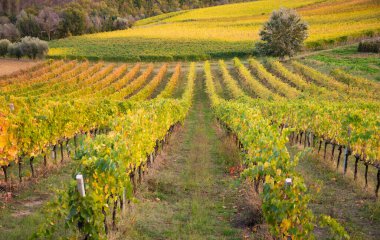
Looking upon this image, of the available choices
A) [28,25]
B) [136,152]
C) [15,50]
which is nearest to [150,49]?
[15,50]

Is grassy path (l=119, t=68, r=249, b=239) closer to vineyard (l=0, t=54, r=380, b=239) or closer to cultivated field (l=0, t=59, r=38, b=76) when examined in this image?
vineyard (l=0, t=54, r=380, b=239)

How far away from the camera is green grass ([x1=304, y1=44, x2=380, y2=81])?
139ft

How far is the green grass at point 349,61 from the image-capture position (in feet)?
139

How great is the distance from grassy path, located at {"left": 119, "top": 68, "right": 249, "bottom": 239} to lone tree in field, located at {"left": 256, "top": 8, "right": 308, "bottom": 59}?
39.5 m

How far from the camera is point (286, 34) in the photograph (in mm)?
54594

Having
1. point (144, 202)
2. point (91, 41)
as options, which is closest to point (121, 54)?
point (91, 41)

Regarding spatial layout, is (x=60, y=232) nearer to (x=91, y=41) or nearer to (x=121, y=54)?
(x=121, y=54)

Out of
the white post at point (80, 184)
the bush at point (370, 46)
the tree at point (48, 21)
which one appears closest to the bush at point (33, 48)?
the tree at point (48, 21)

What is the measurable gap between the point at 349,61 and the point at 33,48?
4347cm

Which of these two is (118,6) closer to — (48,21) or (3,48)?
(48,21)

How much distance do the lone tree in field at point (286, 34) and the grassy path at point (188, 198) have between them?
130ft

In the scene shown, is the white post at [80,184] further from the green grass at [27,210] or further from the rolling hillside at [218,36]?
the rolling hillside at [218,36]

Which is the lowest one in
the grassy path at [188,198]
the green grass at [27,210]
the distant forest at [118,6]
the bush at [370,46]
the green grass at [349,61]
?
the grassy path at [188,198]

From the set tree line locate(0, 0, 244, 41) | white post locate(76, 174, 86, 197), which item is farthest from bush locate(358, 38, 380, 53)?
tree line locate(0, 0, 244, 41)
